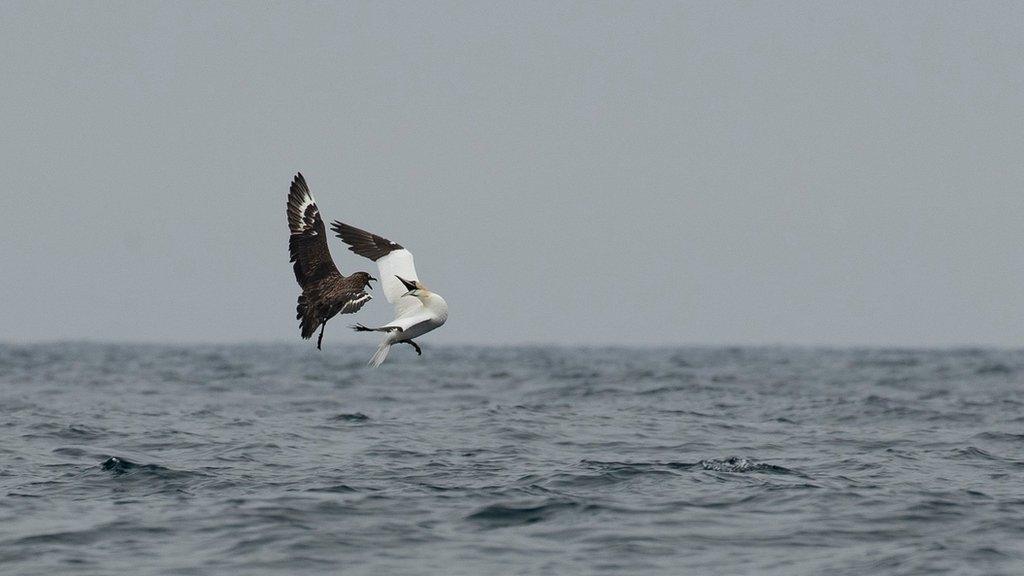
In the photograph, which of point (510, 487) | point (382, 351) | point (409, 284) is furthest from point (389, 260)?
point (510, 487)

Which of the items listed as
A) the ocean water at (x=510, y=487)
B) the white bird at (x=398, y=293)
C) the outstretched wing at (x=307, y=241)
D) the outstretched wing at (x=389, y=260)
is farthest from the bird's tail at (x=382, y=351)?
the outstretched wing at (x=307, y=241)

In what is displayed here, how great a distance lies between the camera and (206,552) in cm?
1277

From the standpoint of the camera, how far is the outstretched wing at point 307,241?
17766 millimetres

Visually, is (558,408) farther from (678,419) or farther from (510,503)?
(510,503)

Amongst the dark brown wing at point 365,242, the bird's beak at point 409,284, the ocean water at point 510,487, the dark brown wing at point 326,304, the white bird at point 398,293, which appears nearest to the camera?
the ocean water at point 510,487

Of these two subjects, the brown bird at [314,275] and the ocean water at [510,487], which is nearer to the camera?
the ocean water at [510,487]

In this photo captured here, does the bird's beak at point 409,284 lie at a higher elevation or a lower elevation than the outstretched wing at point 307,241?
lower

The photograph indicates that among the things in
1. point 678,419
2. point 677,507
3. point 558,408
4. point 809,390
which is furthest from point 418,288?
point 809,390

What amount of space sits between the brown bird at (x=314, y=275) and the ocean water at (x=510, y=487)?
7.34ft

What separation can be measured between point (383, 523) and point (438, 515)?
0.73 meters

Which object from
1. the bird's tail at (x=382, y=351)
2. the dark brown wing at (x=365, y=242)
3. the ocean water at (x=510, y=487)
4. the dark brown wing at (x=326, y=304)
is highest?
the dark brown wing at (x=365, y=242)

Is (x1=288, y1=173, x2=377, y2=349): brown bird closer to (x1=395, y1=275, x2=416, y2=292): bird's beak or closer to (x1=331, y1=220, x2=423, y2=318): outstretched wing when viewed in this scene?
(x1=331, y1=220, x2=423, y2=318): outstretched wing

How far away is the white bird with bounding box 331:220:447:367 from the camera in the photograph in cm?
1552

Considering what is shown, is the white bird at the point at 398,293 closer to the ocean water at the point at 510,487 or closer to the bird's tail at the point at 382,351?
the bird's tail at the point at 382,351
